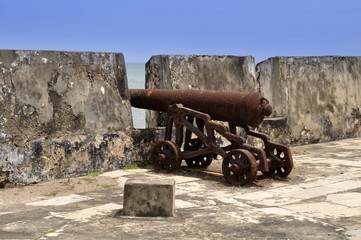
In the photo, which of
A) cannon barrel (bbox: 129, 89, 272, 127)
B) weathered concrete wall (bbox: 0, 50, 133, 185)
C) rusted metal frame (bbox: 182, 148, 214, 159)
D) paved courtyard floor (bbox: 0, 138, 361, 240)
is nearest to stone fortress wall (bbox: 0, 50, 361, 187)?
weathered concrete wall (bbox: 0, 50, 133, 185)

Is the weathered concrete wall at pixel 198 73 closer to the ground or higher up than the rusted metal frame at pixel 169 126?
higher up

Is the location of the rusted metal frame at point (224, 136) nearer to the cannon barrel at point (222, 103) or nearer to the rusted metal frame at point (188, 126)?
the rusted metal frame at point (188, 126)

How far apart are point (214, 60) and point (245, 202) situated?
4419mm

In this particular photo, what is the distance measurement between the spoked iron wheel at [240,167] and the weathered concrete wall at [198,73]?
7.99 ft

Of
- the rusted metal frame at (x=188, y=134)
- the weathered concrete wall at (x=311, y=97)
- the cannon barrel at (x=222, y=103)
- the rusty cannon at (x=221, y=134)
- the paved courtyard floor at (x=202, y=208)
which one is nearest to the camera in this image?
the paved courtyard floor at (x=202, y=208)

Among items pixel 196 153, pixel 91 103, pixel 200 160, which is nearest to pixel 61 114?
pixel 91 103

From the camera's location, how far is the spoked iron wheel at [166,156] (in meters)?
7.92

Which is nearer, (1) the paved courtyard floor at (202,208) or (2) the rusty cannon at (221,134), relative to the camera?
(1) the paved courtyard floor at (202,208)

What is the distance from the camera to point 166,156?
7996 millimetres

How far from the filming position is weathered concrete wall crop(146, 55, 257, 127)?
9.48 m

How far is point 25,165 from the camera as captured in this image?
7.35m

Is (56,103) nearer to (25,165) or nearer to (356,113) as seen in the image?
(25,165)

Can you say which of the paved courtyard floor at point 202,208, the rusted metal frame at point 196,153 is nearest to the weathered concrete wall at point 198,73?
the rusted metal frame at point 196,153

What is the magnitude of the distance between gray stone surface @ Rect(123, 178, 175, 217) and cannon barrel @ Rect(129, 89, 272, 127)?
250 cm
